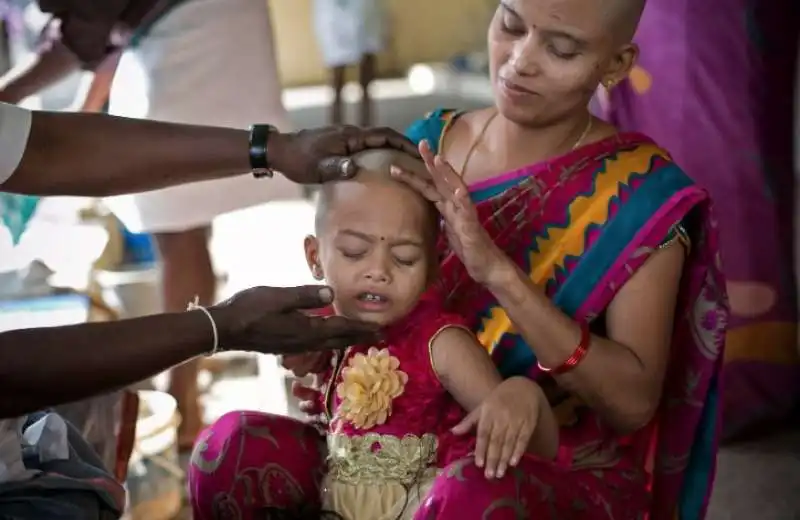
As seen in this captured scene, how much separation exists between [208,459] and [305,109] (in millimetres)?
3098

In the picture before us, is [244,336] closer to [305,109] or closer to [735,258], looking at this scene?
[735,258]

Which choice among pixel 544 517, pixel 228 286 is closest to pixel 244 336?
pixel 544 517

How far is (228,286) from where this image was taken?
9.98 ft

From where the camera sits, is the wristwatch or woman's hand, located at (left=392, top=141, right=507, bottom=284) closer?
woman's hand, located at (left=392, top=141, right=507, bottom=284)

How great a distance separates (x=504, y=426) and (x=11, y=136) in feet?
2.59

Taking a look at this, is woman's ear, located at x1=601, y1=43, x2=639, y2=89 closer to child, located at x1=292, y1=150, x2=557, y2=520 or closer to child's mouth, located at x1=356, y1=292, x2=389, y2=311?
child, located at x1=292, y1=150, x2=557, y2=520

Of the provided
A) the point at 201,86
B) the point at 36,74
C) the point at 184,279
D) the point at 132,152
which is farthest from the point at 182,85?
the point at 132,152

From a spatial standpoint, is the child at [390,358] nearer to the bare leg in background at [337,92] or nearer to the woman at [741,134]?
the woman at [741,134]

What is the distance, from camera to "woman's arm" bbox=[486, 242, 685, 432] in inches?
48.1

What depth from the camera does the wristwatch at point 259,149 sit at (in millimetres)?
1451

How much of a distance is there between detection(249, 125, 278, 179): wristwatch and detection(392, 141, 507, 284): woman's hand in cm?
33

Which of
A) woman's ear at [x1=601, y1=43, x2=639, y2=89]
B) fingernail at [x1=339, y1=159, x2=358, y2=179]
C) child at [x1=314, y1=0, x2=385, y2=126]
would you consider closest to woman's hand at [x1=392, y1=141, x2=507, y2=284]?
fingernail at [x1=339, y1=159, x2=358, y2=179]

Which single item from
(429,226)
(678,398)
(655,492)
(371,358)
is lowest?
(655,492)

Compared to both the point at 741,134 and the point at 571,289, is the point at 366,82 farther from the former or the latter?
the point at 571,289
